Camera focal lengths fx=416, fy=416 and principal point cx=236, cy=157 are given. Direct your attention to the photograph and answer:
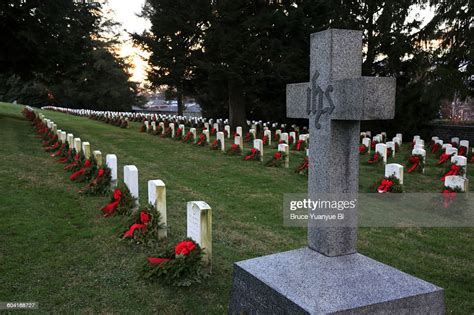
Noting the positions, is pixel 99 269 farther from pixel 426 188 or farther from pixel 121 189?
pixel 426 188

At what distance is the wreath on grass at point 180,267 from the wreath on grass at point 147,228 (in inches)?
37.7

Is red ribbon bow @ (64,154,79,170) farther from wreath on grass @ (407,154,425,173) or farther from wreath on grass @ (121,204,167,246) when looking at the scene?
wreath on grass @ (407,154,425,173)

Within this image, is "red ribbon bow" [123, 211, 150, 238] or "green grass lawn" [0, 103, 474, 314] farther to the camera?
"red ribbon bow" [123, 211, 150, 238]

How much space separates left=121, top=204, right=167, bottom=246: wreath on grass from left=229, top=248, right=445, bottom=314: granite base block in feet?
7.43

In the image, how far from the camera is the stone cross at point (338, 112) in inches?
114

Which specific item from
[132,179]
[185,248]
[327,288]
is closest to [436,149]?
[132,179]

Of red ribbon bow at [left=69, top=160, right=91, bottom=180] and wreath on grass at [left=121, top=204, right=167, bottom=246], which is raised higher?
red ribbon bow at [left=69, top=160, right=91, bottom=180]

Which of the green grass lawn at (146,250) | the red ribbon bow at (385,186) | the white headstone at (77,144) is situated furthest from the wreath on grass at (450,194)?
the white headstone at (77,144)

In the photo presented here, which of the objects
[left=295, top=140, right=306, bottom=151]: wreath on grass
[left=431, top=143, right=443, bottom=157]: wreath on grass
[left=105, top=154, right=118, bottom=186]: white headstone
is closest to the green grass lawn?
[left=105, top=154, right=118, bottom=186]: white headstone

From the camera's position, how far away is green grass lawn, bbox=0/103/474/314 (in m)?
4.20

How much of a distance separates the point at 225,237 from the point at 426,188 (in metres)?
6.04

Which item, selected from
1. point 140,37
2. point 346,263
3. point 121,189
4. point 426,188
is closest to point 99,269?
point 121,189

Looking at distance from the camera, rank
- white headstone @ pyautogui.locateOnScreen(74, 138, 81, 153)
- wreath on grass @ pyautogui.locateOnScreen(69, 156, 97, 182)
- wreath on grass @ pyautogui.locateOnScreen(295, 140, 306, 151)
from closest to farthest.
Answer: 1. wreath on grass @ pyautogui.locateOnScreen(69, 156, 97, 182)
2. white headstone @ pyautogui.locateOnScreen(74, 138, 81, 153)
3. wreath on grass @ pyautogui.locateOnScreen(295, 140, 306, 151)

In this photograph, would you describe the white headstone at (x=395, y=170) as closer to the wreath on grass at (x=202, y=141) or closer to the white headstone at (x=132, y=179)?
the white headstone at (x=132, y=179)
